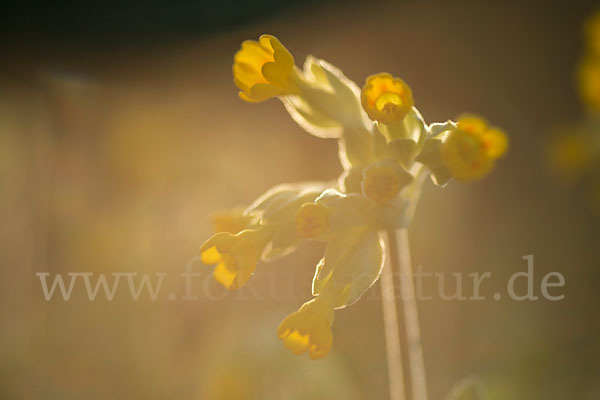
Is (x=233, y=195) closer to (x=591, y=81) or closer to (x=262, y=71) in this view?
(x=262, y=71)

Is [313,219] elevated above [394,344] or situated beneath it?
elevated above

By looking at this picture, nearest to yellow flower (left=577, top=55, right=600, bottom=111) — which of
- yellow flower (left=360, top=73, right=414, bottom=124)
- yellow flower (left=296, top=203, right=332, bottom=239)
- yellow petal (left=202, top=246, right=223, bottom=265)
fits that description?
yellow flower (left=360, top=73, right=414, bottom=124)

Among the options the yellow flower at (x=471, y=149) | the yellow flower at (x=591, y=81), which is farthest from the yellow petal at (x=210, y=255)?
the yellow flower at (x=591, y=81)

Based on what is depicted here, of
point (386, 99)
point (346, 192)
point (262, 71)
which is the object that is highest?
point (262, 71)

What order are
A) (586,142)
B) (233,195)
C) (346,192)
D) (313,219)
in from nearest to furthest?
(313,219), (346,192), (233,195), (586,142)

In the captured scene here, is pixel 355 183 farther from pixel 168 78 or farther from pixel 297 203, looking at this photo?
pixel 168 78

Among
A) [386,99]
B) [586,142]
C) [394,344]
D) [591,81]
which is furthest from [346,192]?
[586,142]

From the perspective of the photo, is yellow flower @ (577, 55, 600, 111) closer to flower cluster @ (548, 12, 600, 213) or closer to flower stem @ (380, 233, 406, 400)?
flower cluster @ (548, 12, 600, 213)
